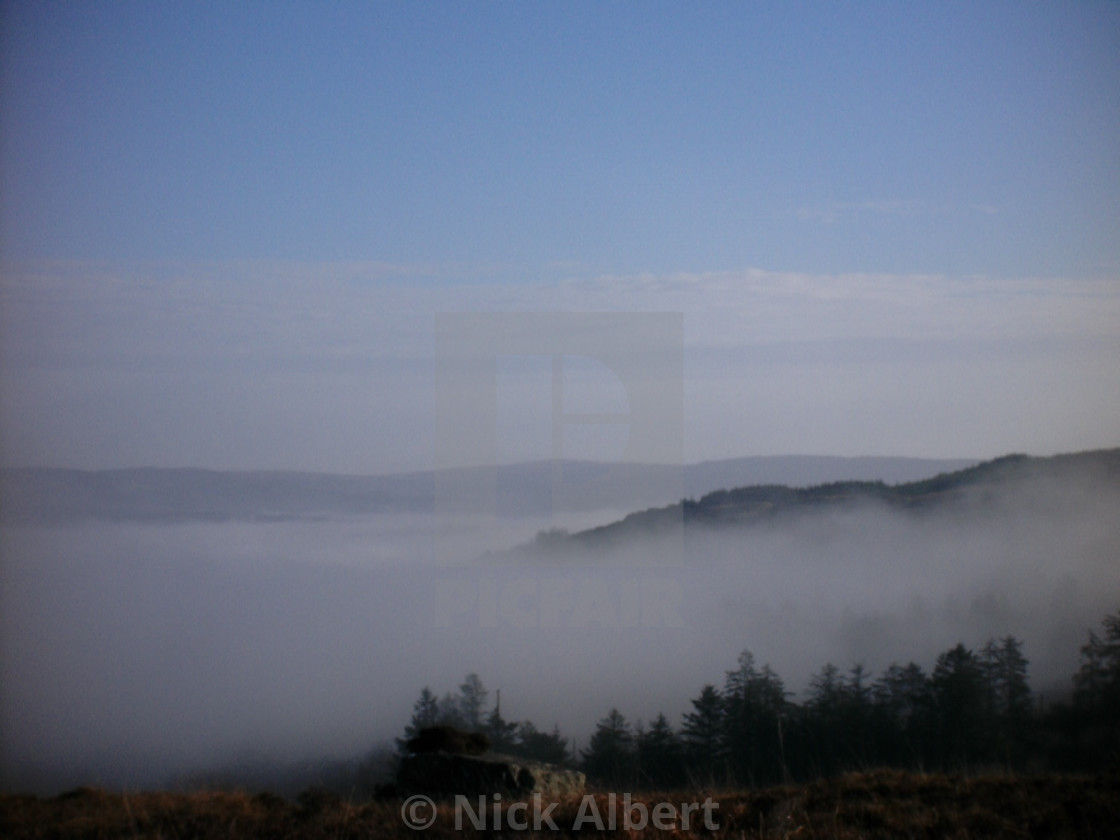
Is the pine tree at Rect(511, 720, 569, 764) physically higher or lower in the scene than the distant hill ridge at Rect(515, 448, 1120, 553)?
lower

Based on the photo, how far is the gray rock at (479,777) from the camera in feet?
32.7

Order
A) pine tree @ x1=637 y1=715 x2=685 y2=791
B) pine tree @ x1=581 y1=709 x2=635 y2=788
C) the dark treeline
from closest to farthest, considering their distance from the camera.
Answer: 1. pine tree @ x1=637 y1=715 x2=685 y2=791
2. pine tree @ x1=581 y1=709 x2=635 y2=788
3. the dark treeline

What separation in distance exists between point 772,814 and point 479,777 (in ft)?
13.5

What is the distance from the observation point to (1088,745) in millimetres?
18219

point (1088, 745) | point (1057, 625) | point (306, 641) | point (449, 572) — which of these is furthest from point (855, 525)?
point (306, 641)

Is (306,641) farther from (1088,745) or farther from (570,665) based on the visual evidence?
(1088,745)

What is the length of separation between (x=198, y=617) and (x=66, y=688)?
18012 millimetres

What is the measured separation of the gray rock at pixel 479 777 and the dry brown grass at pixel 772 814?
122cm

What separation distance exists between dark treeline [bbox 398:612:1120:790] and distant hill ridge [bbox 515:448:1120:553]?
22.6 metres

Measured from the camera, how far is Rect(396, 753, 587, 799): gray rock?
32.7 ft

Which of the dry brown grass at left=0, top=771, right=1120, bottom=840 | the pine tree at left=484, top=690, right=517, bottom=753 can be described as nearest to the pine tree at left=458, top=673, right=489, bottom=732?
the pine tree at left=484, top=690, right=517, bottom=753

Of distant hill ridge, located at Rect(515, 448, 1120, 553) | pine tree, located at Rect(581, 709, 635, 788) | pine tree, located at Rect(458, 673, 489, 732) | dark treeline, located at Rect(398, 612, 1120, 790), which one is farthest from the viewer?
distant hill ridge, located at Rect(515, 448, 1120, 553)

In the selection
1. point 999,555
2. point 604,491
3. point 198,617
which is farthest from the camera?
point 198,617

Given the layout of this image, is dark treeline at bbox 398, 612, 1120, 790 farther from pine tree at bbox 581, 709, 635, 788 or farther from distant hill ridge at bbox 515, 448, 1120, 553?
distant hill ridge at bbox 515, 448, 1120, 553
